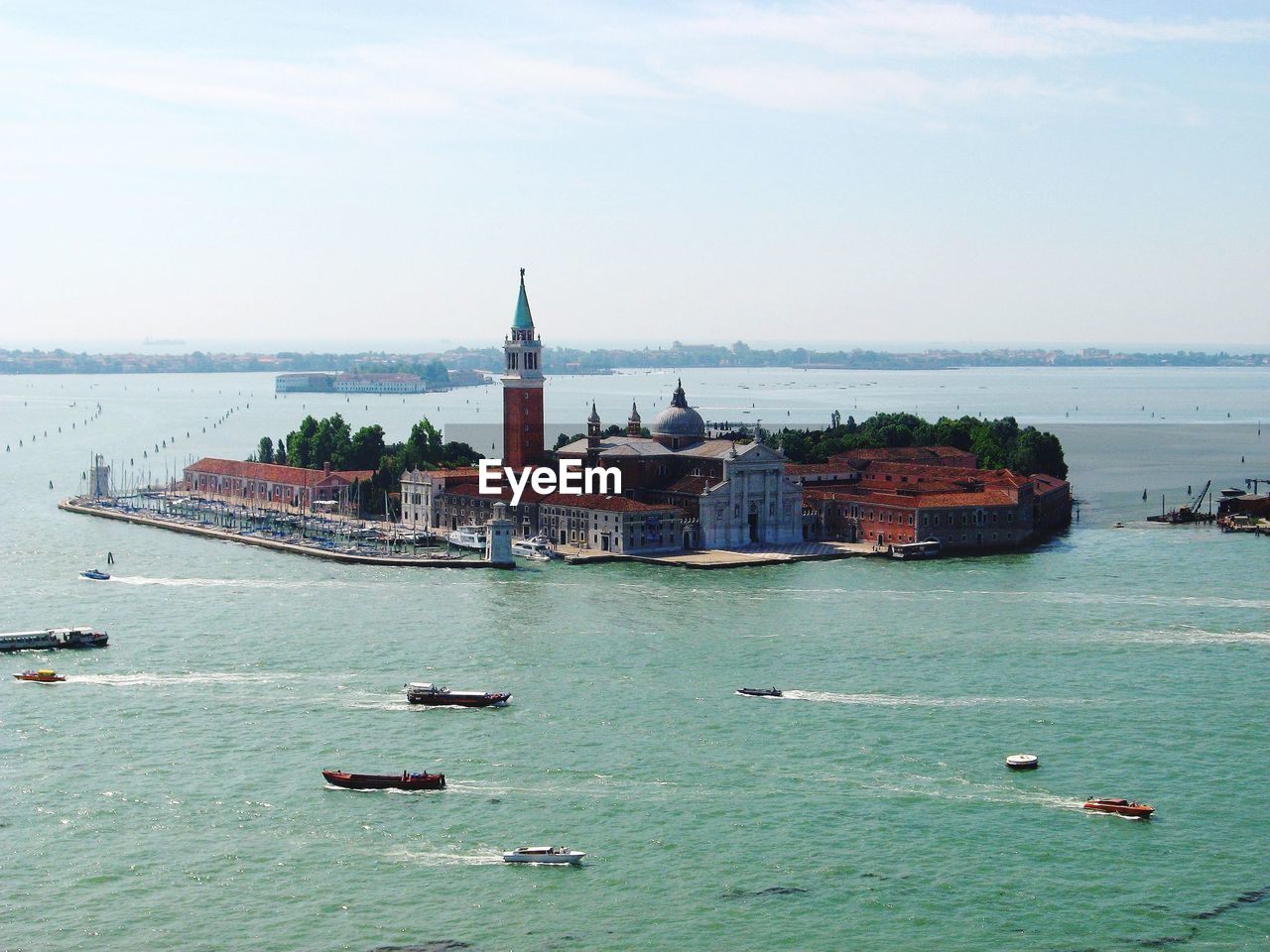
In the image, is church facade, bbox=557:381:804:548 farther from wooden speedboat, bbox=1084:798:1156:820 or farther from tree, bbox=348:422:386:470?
wooden speedboat, bbox=1084:798:1156:820

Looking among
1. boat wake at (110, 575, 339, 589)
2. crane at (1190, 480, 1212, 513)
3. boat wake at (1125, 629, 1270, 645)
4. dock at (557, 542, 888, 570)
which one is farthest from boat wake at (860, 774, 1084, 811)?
crane at (1190, 480, 1212, 513)

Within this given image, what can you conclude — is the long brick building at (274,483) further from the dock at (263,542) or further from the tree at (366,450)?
the dock at (263,542)

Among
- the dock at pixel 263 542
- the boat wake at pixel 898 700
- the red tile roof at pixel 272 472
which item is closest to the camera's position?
the boat wake at pixel 898 700

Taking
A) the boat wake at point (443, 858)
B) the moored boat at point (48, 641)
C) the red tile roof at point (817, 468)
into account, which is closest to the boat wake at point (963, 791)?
the boat wake at point (443, 858)

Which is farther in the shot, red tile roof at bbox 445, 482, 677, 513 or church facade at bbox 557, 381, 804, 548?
church facade at bbox 557, 381, 804, 548

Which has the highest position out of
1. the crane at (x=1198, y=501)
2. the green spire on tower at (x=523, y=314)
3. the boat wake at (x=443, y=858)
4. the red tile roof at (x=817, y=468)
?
the green spire on tower at (x=523, y=314)

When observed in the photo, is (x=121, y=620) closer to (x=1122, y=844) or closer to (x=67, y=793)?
(x=67, y=793)

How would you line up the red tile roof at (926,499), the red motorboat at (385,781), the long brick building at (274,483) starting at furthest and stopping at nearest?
the long brick building at (274,483)
the red tile roof at (926,499)
the red motorboat at (385,781)
